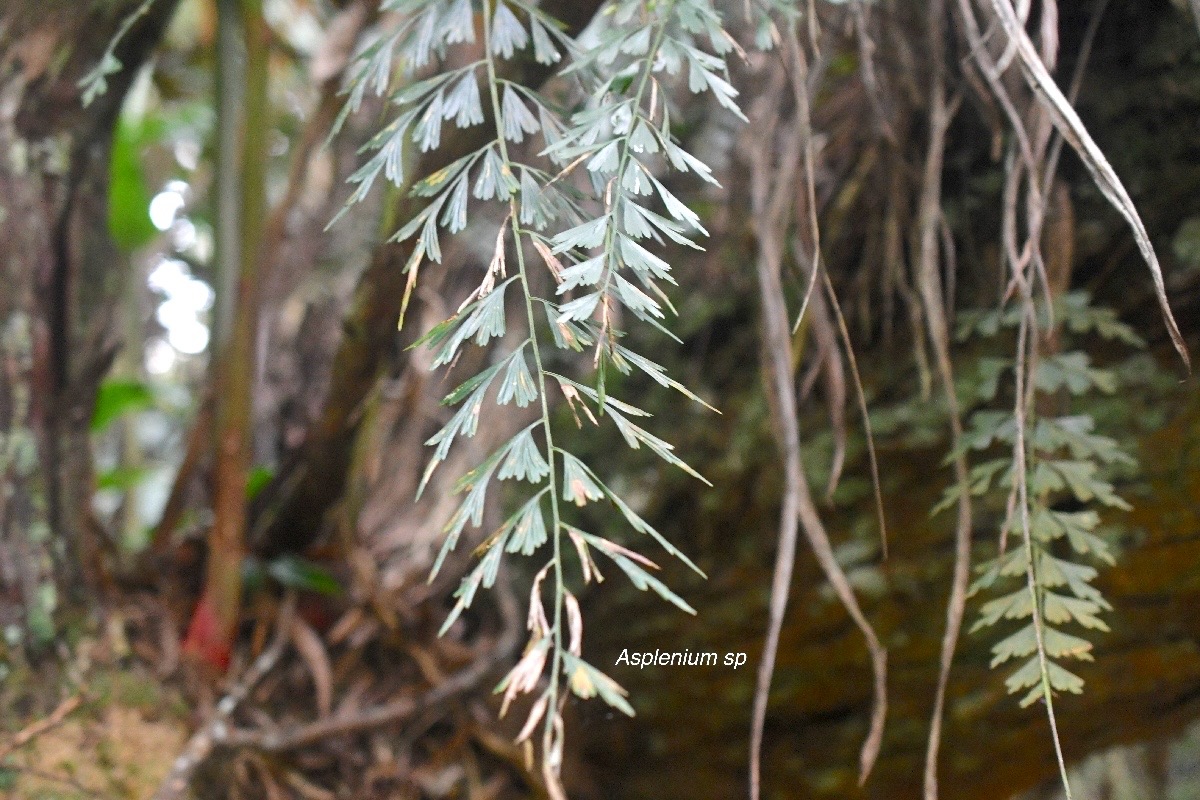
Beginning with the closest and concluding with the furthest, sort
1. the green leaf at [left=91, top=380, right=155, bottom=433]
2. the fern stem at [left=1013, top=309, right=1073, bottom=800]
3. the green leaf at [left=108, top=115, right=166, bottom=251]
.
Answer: the fern stem at [left=1013, top=309, right=1073, bottom=800]
the green leaf at [left=91, top=380, right=155, bottom=433]
the green leaf at [left=108, top=115, right=166, bottom=251]

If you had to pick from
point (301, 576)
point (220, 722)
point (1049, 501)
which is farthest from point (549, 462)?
point (301, 576)

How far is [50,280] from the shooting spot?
106 centimetres

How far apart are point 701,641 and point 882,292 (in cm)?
51

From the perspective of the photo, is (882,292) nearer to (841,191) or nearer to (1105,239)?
(841,191)

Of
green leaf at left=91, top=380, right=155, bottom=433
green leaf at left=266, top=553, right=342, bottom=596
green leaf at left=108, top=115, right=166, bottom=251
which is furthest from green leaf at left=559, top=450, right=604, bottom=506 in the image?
green leaf at left=108, top=115, right=166, bottom=251

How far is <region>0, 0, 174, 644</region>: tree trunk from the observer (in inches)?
39.3

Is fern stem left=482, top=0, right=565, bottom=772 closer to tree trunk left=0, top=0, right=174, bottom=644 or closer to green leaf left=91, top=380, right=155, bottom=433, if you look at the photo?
tree trunk left=0, top=0, right=174, bottom=644

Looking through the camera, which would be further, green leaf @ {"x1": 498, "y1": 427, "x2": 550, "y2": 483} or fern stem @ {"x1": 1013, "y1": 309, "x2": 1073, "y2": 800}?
fern stem @ {"x1": 1013, "y1": 309, "x2": 1073, "y2": 800}

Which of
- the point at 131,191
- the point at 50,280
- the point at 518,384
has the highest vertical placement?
the point at 131,191

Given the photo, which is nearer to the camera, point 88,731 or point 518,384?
point 518,384

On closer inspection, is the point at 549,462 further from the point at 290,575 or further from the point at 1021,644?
the point at 290,575

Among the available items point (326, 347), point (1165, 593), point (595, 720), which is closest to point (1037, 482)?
point (1165, 593)

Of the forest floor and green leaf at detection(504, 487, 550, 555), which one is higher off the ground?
green leaf at detection(504, 487, 550, 555)

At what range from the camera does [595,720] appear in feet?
4.09
